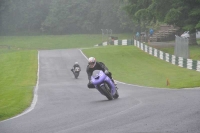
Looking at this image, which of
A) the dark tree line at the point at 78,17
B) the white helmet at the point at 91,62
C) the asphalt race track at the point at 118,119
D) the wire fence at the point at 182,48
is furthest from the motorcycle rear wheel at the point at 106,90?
the dark tree line at the point at 78,17

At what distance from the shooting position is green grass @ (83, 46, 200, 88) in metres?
28.3

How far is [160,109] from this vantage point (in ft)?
40.6

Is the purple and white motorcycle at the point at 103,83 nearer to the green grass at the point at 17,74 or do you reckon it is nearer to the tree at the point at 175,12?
the green grass at the point at 17,74

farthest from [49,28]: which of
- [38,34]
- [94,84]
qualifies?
[94,84]

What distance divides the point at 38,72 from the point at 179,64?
11932 mm

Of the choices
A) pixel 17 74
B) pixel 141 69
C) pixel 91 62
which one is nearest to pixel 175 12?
pixel 141 69

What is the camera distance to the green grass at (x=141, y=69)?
28.3 metres

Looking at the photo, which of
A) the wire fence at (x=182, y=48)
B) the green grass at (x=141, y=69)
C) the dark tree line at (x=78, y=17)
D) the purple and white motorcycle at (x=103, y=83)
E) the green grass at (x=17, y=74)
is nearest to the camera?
the purple and white motorcycle at (x=103, y=83)

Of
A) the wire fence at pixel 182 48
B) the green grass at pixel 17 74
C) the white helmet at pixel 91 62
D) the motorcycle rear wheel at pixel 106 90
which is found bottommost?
the green grass at pixel 17 74

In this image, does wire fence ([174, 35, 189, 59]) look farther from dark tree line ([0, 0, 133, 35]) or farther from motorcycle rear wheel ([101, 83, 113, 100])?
dark tree line ([0, 0, 133, 35])

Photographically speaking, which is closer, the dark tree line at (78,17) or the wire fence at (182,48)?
the wire fence at (182,48)

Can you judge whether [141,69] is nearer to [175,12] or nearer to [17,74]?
[175,12]

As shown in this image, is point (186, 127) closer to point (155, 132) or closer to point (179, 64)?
point (155, 132)

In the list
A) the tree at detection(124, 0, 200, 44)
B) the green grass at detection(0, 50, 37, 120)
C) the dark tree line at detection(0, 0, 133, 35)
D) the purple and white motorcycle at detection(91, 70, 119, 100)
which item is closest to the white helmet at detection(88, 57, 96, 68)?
the purple and white motorcycle at detection(91, 70, 119, 100)
